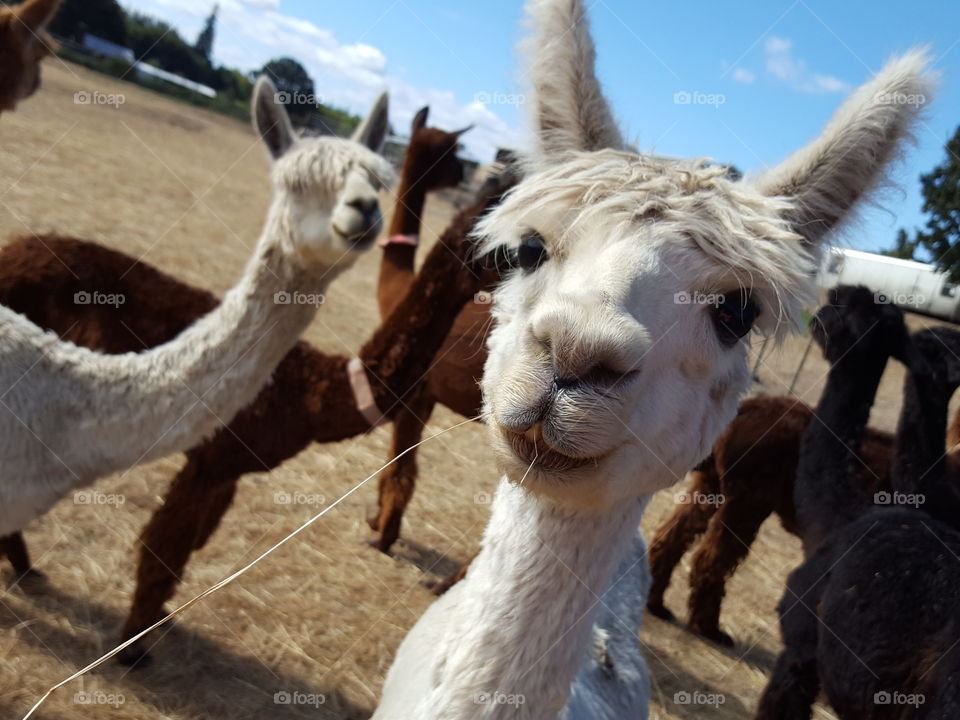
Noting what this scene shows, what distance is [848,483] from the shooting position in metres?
3.35

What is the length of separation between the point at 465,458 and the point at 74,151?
450 inches

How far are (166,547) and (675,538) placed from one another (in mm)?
3246

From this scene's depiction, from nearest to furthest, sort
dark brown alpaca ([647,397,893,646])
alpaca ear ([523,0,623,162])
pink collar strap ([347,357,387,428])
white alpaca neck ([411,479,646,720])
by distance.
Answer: white alpaca neck ([411,479,646,720]) < alpaca ear ([523,0,623,162]) < pink collar strap ([347,357,387,428]) < dark brown alpaca ([647,397,893,646])

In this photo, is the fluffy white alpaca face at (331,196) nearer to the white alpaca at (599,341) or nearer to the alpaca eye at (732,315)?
the white alpaca at (599,341)

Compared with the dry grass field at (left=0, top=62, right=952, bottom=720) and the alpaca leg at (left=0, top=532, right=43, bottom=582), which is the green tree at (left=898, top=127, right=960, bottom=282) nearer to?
the dry grass field at (left=0, top=62, right=952, bottom=720)

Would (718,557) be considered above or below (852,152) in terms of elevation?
below

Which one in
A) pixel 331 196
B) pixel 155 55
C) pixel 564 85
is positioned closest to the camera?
pixel 564 85

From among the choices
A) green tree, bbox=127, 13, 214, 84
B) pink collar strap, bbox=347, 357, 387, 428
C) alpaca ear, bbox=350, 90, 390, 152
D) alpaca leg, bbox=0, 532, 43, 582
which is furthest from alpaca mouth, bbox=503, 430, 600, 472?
green tree, bbox=127, 13, 214, 84

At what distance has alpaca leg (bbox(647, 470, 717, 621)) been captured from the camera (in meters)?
4.94

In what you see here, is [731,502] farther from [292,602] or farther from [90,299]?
[90,299]

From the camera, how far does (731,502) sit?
483 centimetres

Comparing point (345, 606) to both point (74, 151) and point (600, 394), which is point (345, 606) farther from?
point (74, 151)

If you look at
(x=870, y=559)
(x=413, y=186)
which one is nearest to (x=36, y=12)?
(x=413, y=186)

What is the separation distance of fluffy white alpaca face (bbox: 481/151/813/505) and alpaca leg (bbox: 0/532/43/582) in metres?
2.93
